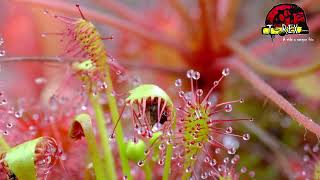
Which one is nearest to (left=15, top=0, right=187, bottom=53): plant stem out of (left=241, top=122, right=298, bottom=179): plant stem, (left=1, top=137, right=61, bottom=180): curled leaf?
(left=241, top=122, right=298, bottom=179): plant stem

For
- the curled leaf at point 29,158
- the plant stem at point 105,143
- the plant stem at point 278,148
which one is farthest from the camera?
the plant stem at point 278,148

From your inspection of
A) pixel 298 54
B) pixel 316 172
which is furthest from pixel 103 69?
pixel 298 54

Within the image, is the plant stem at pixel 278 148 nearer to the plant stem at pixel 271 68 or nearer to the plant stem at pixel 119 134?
the plant stem at pixel 271 68

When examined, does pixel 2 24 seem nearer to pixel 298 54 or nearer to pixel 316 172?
pixel 298 54

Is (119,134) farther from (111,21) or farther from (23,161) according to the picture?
(111,21)

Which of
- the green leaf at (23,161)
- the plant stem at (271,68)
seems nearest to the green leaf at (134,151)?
the green leaf at (23,161)

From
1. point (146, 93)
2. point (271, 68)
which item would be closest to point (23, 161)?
point (146, 93)

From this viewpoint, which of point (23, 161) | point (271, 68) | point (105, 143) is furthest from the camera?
point (271, 68)
